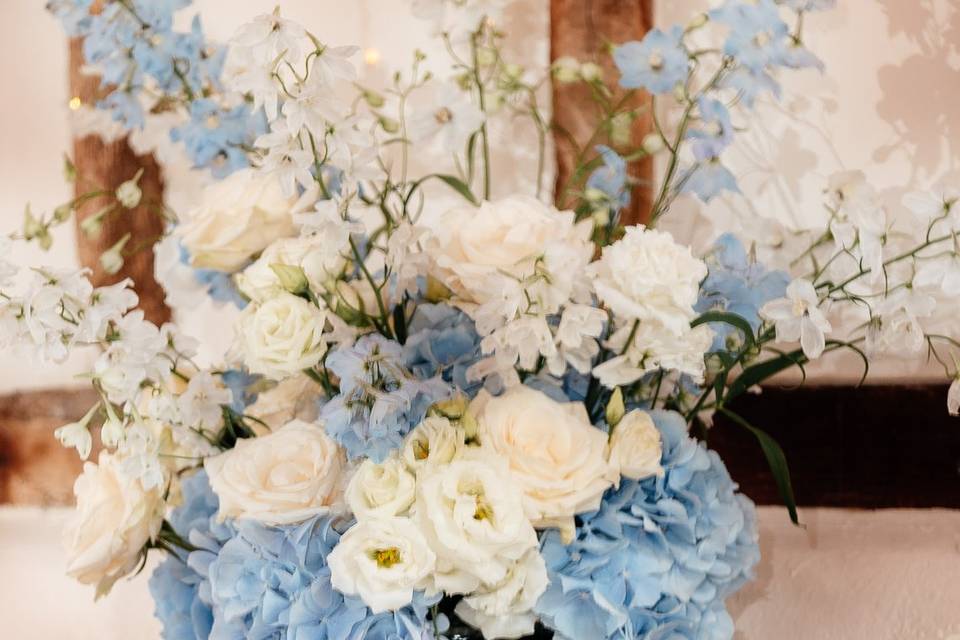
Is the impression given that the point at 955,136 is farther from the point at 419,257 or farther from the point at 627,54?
the point at 419,257

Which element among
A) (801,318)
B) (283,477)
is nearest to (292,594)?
(283,477)

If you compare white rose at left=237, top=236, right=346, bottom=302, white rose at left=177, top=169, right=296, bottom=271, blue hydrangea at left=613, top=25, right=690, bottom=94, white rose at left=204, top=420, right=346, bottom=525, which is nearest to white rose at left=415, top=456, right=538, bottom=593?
white rose at left=204, top=420, right=346, bottom=525

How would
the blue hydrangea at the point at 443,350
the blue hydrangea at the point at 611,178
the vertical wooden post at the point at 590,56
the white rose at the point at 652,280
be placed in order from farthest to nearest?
the vertical wooden post at the point at 590,56 → the blue hydrangea at the point at 611,178 → the blue hydrangea at the point at 443,350 → the white rose at the point at 652,280

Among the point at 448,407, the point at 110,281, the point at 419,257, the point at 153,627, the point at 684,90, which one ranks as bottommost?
the point at 153,627

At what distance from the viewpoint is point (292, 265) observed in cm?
75

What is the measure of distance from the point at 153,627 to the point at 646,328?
3.10 ft

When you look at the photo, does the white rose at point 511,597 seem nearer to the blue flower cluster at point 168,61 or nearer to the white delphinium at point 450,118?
the white delphinium at point 450,118

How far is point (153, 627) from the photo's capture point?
1238 mm

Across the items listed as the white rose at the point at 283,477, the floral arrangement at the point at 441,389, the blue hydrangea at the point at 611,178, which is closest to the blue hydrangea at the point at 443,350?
the floral arrangement at the point at 441,389

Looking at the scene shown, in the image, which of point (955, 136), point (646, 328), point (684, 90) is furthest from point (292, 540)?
point (955, 136)

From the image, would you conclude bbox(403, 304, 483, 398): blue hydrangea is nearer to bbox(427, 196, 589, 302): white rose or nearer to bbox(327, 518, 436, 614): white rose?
bbox(427, 196, 589, 302): white rose

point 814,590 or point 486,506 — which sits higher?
point 486,506

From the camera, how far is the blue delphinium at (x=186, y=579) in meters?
0.85

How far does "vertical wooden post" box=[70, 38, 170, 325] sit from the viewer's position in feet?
4.30
